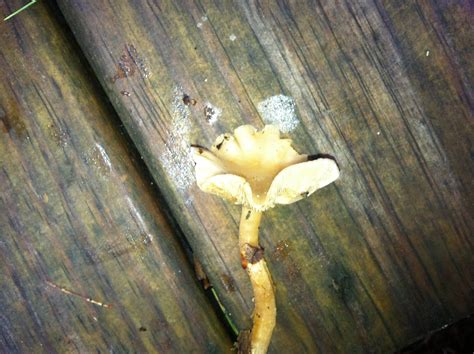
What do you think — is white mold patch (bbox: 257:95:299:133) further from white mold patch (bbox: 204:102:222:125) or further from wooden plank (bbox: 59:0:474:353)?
white mold patch (bbox: 204:102:222:125)

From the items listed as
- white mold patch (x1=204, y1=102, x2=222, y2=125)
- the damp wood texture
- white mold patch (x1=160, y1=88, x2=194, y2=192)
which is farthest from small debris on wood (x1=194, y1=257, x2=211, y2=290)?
white mold patch (x1=204, y1=102, x2=222, y2=125)

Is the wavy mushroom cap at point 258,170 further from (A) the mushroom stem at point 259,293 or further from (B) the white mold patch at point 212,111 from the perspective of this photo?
(A) the mushroom stem at point 259,293

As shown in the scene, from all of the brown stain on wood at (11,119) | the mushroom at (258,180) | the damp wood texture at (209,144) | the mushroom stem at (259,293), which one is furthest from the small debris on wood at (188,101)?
the brown stain on wood at (11,119)

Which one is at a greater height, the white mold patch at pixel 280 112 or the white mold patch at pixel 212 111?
the white mold patch at pixel 212 111

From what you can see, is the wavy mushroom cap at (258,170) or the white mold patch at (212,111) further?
the white mold patch at (212,111)

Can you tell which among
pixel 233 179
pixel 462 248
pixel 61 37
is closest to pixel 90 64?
pixel 61 37

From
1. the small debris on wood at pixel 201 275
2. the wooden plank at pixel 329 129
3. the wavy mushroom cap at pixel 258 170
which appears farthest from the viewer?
the small debris on wood at pixel 201 275

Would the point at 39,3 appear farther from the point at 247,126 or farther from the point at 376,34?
the point at 376,34
